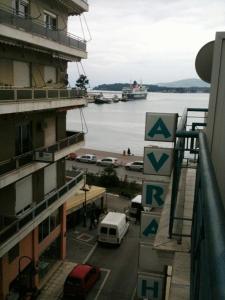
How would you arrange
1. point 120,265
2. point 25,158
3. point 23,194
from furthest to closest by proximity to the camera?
point 120,265, point 23,194, point 25,158

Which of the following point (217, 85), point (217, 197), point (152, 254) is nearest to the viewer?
point (217, 197)

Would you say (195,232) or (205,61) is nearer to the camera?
(195,232)

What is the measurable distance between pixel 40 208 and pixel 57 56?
7049 millimetres

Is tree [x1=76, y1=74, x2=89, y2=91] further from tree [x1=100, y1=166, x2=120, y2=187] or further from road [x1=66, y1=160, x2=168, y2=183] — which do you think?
road [x1=66, y1=160, x2=168, y2=183]

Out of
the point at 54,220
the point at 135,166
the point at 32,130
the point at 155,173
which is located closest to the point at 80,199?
the point at 54,220

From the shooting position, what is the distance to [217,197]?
5.17ft

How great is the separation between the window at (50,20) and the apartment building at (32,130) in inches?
1.8

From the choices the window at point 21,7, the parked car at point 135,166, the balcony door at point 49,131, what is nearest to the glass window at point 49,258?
the balcony door at point 49,131

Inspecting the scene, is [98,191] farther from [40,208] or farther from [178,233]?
[178,233]

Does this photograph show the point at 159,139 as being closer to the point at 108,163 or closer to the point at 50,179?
the point at 50,179

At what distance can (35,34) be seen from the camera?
1457 centimetres

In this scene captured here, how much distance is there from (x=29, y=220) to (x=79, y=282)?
473cm

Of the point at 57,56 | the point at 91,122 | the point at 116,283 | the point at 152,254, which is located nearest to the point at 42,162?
the point at 57,56

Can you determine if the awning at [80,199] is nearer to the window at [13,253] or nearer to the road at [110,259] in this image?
the road at [110,259]
